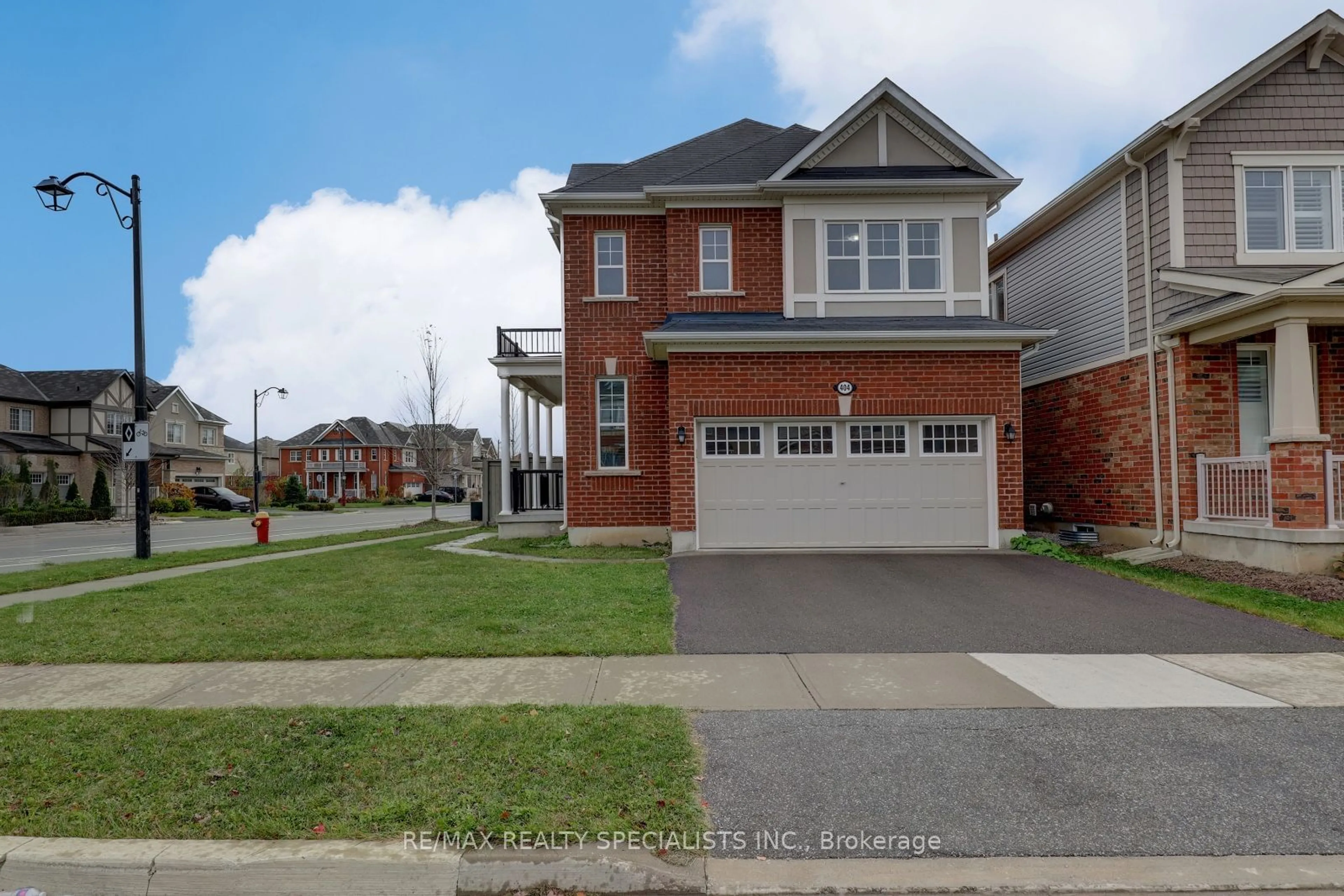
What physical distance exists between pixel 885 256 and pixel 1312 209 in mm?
6694

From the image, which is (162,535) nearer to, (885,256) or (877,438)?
(877,438)

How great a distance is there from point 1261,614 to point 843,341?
6877 mm

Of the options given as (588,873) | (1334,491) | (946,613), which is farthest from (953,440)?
(588,873)

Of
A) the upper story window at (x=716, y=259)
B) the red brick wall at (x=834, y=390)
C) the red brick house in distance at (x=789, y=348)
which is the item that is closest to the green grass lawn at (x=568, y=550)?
the red brick house in distance at (x=789, y=348)

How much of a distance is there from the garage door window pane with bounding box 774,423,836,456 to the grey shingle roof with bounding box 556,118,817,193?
16.7 feet

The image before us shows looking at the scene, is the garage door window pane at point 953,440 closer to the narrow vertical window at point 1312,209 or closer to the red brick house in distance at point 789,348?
the red brick house in distance at point 789,348

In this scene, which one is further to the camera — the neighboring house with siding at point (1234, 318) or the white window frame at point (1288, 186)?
the white window frame at point (1288, 186)

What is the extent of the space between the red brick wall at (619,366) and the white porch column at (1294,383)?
966cm

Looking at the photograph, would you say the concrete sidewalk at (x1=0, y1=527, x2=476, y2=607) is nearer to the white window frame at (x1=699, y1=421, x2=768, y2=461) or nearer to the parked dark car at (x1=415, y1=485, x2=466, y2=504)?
the white window frame at (x1=699, y1=421, x2=768, y2=461)

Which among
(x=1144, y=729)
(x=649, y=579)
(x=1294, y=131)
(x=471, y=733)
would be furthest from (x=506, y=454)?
(x=1294, y=131)

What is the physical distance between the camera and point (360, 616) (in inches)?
323

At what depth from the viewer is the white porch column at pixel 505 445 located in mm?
16359

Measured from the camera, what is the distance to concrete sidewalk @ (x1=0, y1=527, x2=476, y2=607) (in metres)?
10.1

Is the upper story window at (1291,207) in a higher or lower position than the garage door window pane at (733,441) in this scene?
higher
